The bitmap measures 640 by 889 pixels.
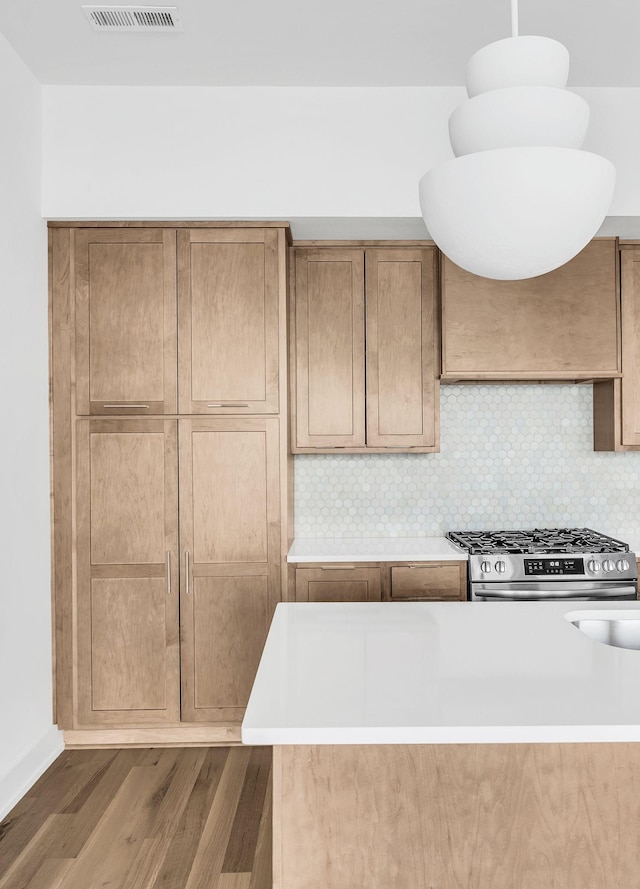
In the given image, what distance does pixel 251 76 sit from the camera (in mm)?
2992

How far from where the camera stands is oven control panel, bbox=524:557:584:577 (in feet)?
10.3

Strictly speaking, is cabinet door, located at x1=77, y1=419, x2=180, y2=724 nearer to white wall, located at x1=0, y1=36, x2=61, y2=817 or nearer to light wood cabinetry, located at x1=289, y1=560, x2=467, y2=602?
white wall, located at x1=0, y1=36, x2=61, y2=817

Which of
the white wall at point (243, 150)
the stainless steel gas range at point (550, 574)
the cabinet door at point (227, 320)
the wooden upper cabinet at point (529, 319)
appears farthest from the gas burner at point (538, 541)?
the white wall at point (243, 150)

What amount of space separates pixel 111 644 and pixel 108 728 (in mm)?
392

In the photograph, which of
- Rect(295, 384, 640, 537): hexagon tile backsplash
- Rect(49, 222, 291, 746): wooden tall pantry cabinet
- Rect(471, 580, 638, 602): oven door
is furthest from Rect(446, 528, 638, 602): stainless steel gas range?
Rect(49, 222, 291, 746): wooden tall pantry cabinet

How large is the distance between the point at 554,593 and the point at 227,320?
201cm

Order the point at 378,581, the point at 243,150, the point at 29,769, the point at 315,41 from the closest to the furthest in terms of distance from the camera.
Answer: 1. the point at 315,41
2. the point at 29,769
3. the point at 243,150
4. the point at 378,581

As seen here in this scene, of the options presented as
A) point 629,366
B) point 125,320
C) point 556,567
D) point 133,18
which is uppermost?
point 133,18

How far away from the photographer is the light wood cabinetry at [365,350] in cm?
348

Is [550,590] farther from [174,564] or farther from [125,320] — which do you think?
[125,320]

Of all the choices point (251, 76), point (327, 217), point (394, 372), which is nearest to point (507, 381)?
point (394, 372)

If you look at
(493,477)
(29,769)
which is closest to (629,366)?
(493,477)

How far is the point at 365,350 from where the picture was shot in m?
3.49

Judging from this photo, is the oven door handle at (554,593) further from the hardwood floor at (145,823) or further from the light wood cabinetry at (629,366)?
the hardwood floor at (145,823)
